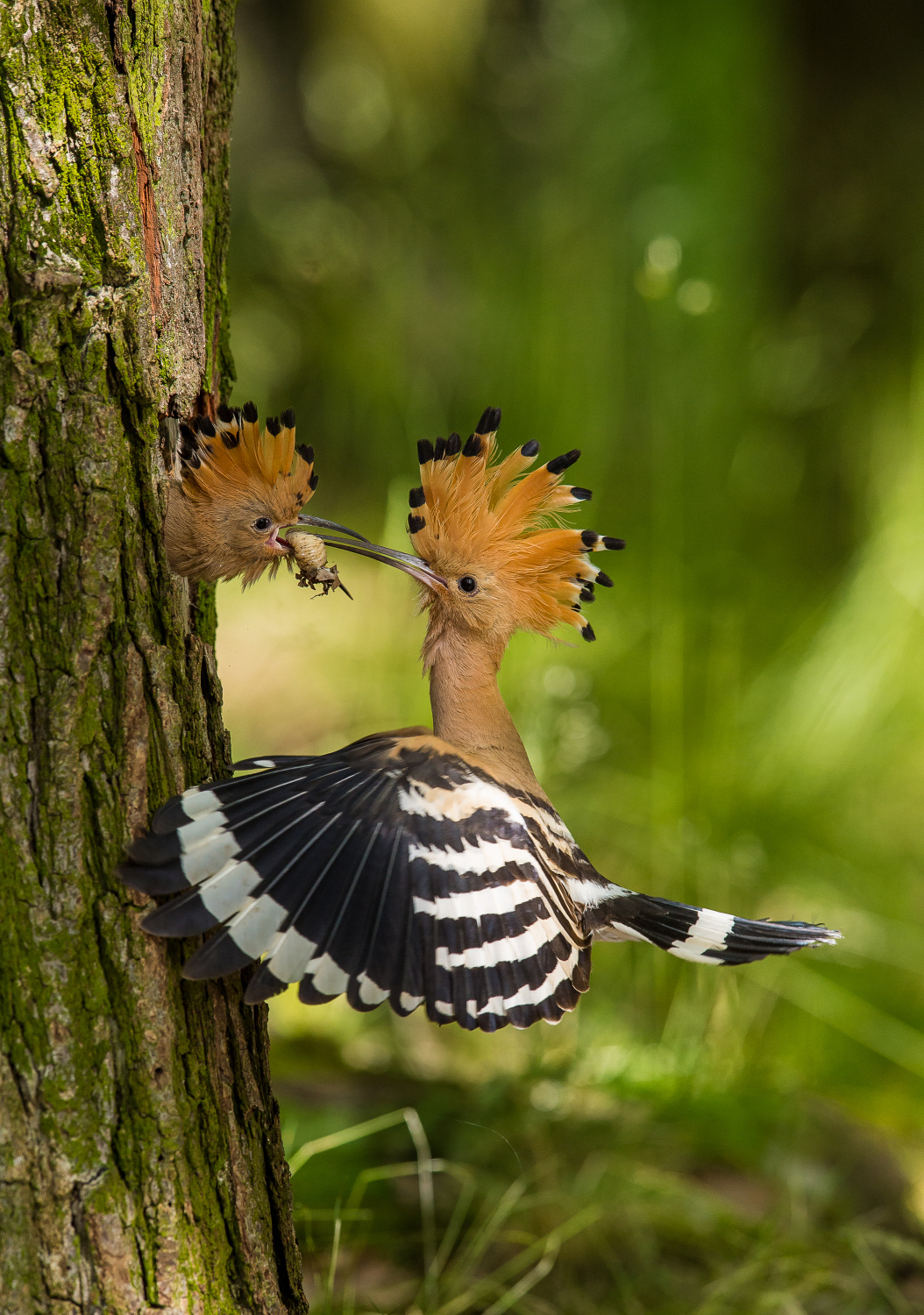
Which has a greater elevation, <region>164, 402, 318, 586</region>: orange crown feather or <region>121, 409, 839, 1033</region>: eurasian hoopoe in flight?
<region>164, 402, 318, 586</region>: orange crown feather

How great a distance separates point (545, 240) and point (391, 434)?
1.05 m

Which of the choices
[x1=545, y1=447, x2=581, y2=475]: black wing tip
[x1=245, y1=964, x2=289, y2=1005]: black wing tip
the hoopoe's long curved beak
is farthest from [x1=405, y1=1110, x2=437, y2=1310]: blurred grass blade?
[x1=545, y1=447, x2=581, y2=475]: black wing tip

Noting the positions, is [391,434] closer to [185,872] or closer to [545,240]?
[545,240]

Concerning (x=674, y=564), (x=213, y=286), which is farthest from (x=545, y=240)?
(x=213, y=286)

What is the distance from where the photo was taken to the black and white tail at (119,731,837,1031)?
1252 mm

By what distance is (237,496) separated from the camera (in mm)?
1519

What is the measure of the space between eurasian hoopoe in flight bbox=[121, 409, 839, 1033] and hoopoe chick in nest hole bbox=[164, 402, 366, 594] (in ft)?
0.42

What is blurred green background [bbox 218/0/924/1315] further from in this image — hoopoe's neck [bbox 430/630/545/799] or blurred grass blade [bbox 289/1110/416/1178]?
hoopoe's neck [bbox 430/630/545/799]

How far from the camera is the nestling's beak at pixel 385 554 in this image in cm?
159

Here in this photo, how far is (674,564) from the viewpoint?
3.86 metres

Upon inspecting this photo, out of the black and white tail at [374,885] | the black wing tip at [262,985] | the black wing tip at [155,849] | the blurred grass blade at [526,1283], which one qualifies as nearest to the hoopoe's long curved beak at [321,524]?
the black and white tail at [374,885]

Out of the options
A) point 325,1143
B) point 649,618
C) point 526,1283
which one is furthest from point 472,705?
point 649,618

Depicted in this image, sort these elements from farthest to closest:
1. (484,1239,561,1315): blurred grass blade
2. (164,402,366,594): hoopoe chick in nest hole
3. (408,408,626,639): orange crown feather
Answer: (484,1239,561,1315): blurred grass blade, (408,408,626,639): orange crown feather, (164,402,366,594): hoopoe chick in nest hole

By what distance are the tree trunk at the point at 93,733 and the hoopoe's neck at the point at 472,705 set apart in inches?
15.9
